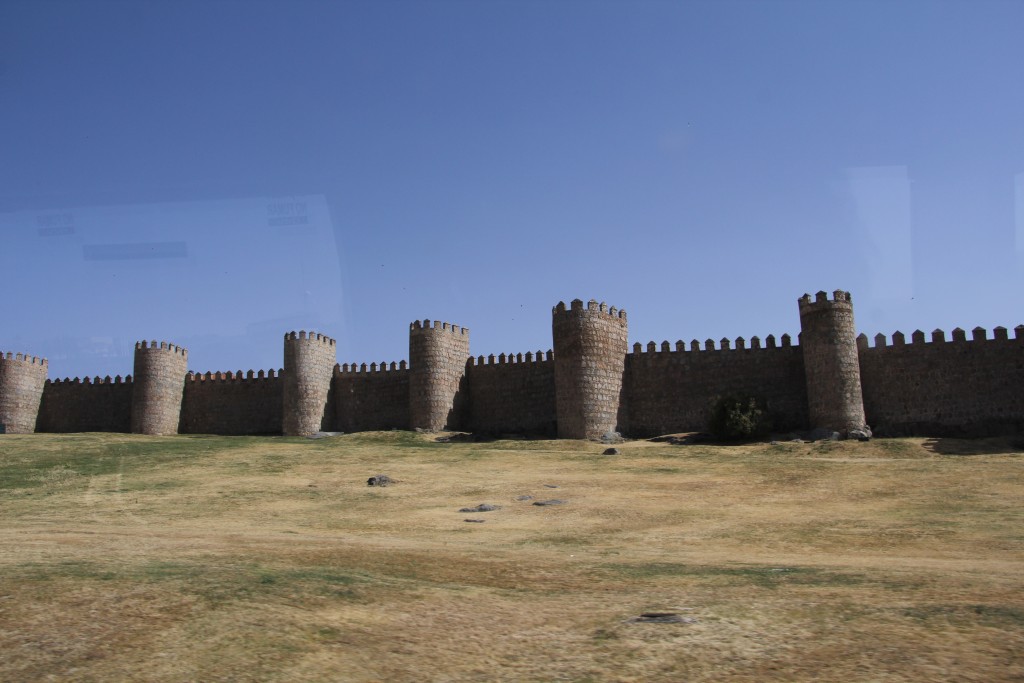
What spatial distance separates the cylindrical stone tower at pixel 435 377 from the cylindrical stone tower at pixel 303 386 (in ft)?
14.9

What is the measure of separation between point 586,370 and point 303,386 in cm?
1262

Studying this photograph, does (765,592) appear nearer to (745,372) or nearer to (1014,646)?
(1014,646)

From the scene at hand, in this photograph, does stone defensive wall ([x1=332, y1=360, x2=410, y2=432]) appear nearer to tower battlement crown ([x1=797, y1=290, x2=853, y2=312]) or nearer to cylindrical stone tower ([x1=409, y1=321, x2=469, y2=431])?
cylindrical stone tower ([x1=409, y1=321, x2=469, y2=431])

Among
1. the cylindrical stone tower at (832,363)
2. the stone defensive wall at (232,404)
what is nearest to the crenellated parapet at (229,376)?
the stone defensive wall at (232,404)

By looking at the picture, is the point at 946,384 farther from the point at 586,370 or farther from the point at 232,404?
the point at 232,404

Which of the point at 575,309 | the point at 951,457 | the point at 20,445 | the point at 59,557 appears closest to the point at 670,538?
the point at 59,557

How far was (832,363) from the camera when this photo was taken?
29.2 metres

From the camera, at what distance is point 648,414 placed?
3269 centimetres

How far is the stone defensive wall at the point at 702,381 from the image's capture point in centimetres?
3119

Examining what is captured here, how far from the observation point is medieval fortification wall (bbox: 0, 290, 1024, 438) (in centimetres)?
2898

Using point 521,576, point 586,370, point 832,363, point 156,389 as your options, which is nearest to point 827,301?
point 832,363

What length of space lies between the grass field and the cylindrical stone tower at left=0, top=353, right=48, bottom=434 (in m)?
20.6

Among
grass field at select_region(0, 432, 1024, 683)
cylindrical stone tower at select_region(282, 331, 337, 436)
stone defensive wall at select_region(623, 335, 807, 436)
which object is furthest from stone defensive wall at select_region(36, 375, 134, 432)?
stone defensive wall at select_region(623, 335, 807, 436)

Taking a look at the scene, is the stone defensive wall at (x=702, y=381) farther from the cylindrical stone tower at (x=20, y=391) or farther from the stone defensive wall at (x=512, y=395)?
the cylindrical stone tower at (x=20, y=391)
